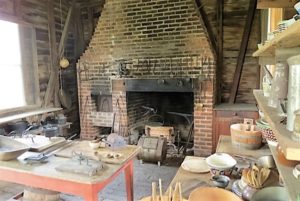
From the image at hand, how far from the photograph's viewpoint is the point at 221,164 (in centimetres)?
179

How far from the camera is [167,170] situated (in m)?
3.51

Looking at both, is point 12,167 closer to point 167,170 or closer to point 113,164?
point 113,164

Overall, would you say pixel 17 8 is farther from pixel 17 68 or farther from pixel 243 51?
pixel 243 51

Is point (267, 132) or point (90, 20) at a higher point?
point (90, 20)

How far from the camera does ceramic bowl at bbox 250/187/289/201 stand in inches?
47.8

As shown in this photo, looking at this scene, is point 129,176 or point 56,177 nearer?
point 56,177

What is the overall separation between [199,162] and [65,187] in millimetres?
1016

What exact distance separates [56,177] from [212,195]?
3.52ft

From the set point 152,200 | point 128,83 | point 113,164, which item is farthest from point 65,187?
point 128,83

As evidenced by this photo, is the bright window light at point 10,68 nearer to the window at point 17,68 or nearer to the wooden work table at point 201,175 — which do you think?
the window at point 17,68

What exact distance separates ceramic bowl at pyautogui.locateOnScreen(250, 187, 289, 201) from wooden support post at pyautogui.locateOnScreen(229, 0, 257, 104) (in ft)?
10.1

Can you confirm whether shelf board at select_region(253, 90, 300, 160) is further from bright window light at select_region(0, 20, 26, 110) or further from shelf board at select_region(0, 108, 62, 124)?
bright window light at select_region(0, 20, 26, 110)

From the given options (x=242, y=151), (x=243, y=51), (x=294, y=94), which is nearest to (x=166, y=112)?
(x=243, y=51)

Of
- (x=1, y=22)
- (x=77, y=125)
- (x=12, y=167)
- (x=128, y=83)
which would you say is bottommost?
(x=77, y=125)
